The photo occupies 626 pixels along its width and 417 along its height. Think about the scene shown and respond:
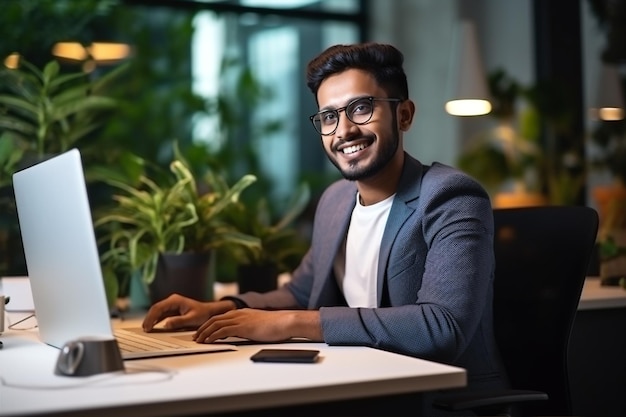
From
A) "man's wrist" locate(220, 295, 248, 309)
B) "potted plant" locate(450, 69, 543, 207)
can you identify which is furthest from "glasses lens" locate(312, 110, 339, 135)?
"potted plant" locate(450, 69, 543, 207)

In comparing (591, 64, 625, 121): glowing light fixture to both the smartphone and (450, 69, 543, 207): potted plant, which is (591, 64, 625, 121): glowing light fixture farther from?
the smartphone

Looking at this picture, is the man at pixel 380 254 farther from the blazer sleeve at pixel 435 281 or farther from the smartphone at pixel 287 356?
the smartphone at pixel 287 356

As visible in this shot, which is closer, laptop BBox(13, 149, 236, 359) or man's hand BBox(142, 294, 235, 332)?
laptop BBox(13, 149, 236, 359)

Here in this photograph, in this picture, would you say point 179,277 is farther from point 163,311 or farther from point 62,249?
point 62,249

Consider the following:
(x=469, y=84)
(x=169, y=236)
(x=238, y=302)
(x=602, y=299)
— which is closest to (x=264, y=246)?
(x=169, y=236)

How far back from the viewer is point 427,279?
2.02m

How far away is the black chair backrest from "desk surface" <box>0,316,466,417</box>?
0.68 metres

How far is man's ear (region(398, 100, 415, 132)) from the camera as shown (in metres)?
2.32

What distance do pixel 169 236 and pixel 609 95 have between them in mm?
2947

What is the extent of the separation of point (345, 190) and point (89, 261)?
1112 millimetres

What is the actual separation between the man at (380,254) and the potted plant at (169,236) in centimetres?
44

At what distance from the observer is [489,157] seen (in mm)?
5645

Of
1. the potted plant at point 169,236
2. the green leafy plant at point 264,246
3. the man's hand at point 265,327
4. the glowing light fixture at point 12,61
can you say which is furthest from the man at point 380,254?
the glowing light fixture at point 12,61

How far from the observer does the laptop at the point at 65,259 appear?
154 cm
